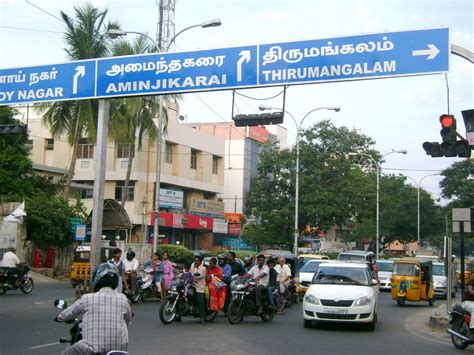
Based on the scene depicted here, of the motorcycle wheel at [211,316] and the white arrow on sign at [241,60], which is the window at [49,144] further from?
the white arrow on sign at [241,60]

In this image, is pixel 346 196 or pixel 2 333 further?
pixel 346 196

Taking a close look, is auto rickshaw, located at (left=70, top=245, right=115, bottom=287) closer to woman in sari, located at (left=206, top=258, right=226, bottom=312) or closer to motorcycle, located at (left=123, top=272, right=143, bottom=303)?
motorcycle, located at (left=123, top=272, right=143, bottom=303)

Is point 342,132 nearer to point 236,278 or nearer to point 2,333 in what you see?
point 236,278

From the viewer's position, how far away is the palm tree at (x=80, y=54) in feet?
104

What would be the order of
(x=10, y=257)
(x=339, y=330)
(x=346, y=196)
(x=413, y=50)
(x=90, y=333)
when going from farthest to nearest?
1. (x=346, y=196)
2. (x=10, y=257)
3. (x=339, y=330)
4. (x=413, y=50)
5. (x=90, y=333)

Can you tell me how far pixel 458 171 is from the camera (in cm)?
6119

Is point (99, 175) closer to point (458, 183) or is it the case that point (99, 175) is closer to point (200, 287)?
point (200, 287)

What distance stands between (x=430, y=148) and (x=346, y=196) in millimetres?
30226

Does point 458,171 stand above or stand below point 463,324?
above

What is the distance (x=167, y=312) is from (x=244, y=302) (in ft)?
6.68

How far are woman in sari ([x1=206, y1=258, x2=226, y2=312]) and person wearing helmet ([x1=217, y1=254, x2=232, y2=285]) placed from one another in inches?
21.6

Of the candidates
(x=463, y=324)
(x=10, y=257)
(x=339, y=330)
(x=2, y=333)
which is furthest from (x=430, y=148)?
(x=10, y=257)

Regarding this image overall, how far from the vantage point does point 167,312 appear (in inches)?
577

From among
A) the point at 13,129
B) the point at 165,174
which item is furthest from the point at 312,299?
the point at 165,174
